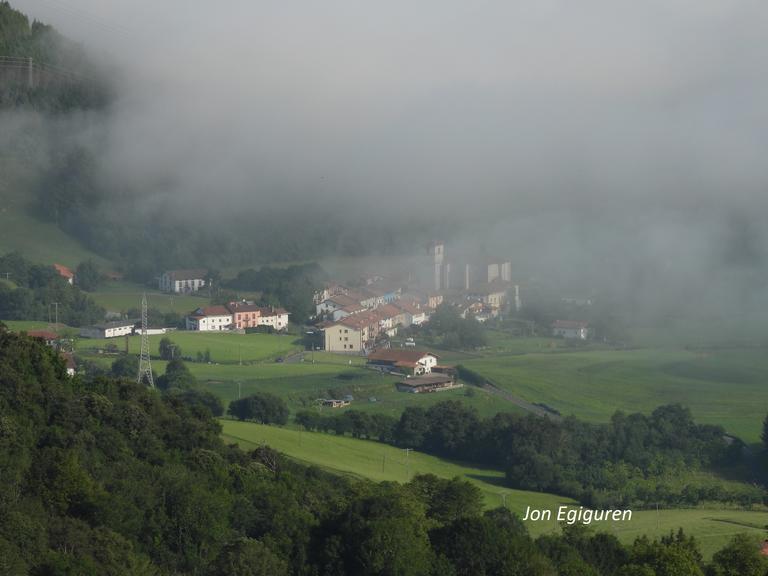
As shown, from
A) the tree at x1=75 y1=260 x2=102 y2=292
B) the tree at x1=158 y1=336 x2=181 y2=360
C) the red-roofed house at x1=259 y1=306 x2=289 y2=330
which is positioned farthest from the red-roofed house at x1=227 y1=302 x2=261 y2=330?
the tree at x1=158 y1=336 x2=181 y2=360

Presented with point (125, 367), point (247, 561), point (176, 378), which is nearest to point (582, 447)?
point (176, 378)

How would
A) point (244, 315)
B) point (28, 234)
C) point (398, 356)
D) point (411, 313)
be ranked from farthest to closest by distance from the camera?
point (28, 234)
point (411, 313)
point (244, 315)
point (398, 356)

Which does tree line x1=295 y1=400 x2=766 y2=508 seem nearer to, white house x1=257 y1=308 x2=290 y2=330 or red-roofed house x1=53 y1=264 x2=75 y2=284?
white house x1=257 y1=308 x2=290 y2=330

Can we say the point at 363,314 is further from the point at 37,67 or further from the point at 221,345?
the point at 37,67

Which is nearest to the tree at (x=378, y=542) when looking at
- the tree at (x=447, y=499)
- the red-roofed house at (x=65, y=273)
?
the tree at (x=447, y=499)

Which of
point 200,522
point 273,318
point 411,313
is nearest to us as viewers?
point 200,522
